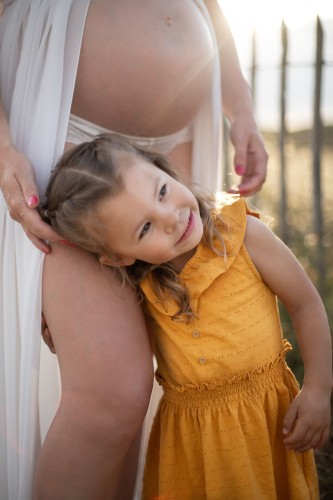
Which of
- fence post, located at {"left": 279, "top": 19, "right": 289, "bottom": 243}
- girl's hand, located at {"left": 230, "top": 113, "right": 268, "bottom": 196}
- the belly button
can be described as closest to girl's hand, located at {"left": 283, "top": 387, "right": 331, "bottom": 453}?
girl's hand, located at {"left": 230, "top": 113, "right": 268, "bottom": 196}

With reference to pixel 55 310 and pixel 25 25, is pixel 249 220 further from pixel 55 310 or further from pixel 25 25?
pixel 25 25

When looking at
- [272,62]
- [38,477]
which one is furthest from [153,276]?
[272,62]

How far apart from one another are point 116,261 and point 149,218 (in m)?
0.18

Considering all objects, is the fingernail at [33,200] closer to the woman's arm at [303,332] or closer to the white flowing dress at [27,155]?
the white flowing dress at [27,155]

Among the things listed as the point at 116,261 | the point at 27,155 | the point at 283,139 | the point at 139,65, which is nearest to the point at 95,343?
the point at 116,261

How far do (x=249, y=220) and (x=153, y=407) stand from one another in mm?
811

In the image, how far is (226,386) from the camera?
179cm

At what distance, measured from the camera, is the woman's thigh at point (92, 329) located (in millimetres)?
1662

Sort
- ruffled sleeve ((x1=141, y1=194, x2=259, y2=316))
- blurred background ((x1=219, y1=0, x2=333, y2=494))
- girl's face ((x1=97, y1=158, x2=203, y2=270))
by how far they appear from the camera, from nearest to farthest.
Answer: girl's face ((x1=97, y1=158, x2=203, y2=270)), ruffled sleeve ((x1=141, y1=194, x2=259, y2=316)), blurred background ((x1=219, y1=0, x2=333, y2=494))

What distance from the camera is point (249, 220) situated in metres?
1.84

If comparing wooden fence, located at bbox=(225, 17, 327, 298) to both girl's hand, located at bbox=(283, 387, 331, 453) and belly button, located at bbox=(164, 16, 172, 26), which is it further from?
belly button, located at bbox=(164, 16, 172, 26)

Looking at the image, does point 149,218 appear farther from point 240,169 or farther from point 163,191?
point 240,169

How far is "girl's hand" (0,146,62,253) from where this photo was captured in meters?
1.66

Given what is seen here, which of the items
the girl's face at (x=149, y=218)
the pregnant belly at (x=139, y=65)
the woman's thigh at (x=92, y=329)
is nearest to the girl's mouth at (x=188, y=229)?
the girl's face at (x=149, y=218)
